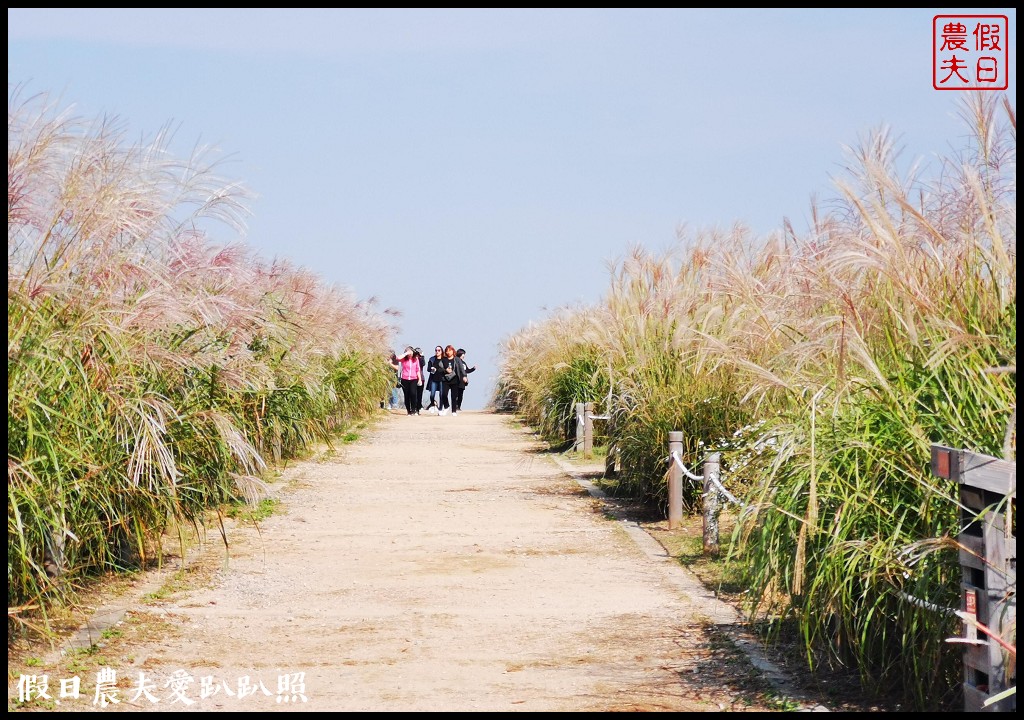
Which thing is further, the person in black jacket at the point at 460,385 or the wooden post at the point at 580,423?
the person in black jacket at the point at 460,385

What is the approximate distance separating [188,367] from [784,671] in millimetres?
3628

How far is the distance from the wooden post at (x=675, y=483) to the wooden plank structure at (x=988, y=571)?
458 cm

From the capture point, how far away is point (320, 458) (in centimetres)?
1339

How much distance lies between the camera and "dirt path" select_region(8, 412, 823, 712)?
176 inches

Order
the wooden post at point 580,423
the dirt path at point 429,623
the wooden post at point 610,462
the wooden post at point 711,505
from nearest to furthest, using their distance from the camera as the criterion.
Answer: the dirt path at point 429,623 < the wooden post at point 711,505 < the wooden post at point 610,462 < the wooden post at point 580,423

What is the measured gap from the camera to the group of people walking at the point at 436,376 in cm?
2467

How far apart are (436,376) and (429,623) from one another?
2101 centimetres

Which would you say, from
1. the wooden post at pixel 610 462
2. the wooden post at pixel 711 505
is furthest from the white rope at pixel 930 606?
the wooden post at pixel 610 462

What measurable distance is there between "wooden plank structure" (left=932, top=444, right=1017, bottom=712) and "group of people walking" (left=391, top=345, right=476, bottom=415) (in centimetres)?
2066

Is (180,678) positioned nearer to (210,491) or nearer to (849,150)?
(210,491)

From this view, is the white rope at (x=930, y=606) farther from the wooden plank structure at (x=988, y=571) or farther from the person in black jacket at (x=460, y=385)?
the person in black jacket at (x=460, y=385)

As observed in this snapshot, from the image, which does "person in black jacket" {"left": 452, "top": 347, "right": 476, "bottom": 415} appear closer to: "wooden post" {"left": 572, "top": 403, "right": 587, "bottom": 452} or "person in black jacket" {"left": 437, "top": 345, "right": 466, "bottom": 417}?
"person in black jacket" {"left": 437, "top": 345, "right": 466, "bottom": 417}

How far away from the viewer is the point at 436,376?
26.6 metres

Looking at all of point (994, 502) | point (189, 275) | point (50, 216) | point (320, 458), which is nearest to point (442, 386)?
point (320, 458)
